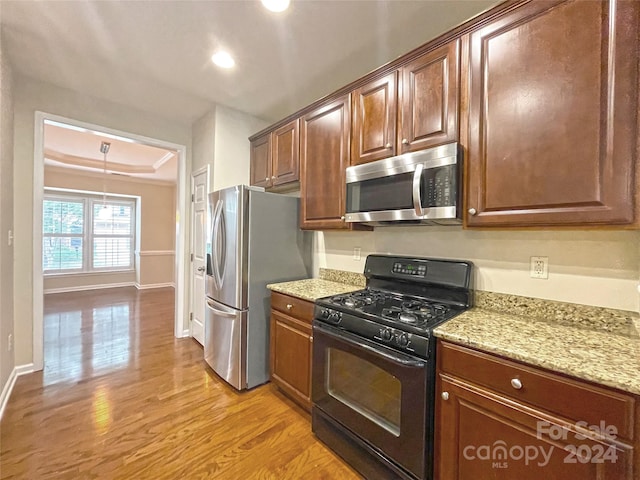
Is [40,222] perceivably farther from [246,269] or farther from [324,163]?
[324,163]

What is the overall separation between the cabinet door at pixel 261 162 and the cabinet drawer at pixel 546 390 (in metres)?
2.29

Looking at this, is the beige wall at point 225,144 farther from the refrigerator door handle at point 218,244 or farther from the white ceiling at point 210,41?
the refrigerator door handle at point 218,244

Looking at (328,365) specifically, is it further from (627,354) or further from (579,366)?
(627,354)

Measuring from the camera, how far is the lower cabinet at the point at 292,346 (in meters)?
1.97

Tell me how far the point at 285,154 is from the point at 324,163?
22.5 inches

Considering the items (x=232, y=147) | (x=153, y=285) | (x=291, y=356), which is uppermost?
(x=232, y=147)

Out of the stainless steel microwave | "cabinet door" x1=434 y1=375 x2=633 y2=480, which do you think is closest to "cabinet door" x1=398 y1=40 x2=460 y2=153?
the stainless steel microwave

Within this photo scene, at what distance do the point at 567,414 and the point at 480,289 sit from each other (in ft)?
2.68

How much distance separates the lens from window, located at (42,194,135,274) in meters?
5.88

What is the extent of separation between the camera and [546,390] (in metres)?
0.97

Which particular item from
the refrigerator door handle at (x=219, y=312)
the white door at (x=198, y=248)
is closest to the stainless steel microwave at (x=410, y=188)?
the refrigerator door handle at (x=219, y=312)

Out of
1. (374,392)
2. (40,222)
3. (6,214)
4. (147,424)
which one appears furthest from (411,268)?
(40,222)

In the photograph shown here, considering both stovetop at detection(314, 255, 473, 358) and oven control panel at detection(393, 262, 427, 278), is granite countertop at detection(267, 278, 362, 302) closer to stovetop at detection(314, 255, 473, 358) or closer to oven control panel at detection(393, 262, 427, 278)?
stovetop at detection(314, 255, 473, 358)

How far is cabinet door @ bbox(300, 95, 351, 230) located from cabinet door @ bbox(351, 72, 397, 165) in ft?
0.28
